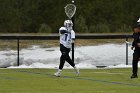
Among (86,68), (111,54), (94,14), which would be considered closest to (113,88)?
(86,68)

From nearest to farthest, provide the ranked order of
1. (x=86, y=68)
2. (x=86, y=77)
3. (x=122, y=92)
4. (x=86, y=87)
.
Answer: (x=122, y=92) → (x=86, y=87) → (x=86, y=77) → (x=86, y=68)

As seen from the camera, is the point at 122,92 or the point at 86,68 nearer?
the point at 122,92

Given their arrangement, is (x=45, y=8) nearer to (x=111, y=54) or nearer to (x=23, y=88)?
(x=111, y=54)

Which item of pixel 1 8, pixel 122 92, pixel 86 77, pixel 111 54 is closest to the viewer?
pixel 122 92

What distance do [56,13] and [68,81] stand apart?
58.2m

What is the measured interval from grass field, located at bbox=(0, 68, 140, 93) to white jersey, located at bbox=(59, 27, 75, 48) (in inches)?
44.1

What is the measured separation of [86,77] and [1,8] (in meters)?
57.1

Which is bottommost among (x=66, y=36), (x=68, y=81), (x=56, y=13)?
(x=68, y=81)

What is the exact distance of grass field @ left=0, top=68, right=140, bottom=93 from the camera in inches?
562

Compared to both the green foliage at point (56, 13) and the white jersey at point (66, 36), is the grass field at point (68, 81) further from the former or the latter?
the green foliage at point (56, 13)

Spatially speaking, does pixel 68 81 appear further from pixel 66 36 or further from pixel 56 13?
pixel 56 13

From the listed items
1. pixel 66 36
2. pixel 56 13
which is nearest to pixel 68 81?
pixel 66 36

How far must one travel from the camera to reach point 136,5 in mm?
76188

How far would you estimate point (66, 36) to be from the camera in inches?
677
